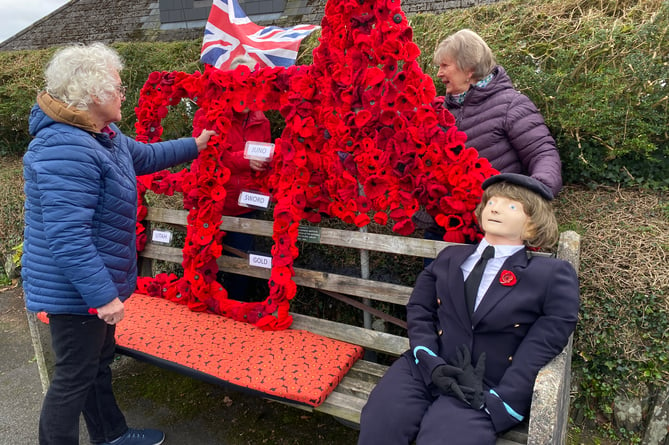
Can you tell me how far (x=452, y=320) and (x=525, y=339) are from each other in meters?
0.29

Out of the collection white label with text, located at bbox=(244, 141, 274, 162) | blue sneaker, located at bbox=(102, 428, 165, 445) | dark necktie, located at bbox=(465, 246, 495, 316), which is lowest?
blue sneaker, located at bbox=(102, 428, 165, 445)

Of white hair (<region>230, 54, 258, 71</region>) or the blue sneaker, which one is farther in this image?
white hair (<region>230, 54, 258, 71</region>)

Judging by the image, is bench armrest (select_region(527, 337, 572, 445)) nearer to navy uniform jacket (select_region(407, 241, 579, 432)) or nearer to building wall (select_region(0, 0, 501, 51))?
navy uniform jacket (select_region(407, 241, 579, 432))

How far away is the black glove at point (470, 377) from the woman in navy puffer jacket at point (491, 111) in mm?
943

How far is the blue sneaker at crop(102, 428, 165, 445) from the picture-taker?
2.46 meters

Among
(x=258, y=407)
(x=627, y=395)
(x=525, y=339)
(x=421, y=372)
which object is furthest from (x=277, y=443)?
(x=627, y=395)

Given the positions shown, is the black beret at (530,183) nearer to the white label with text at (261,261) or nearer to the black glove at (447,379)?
the black glove at (447,379)

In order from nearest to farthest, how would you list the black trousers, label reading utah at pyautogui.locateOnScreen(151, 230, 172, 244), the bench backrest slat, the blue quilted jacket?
the blue quilted jacket → the black trousers → the bench backrest slat → label reading utah at pyautogui.locateOnScreen(151, 230, 172, 244)

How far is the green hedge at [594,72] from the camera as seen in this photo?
2.45 metres

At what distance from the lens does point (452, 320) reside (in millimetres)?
1868

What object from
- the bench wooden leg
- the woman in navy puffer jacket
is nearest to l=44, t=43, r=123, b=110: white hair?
the bench wooden leg

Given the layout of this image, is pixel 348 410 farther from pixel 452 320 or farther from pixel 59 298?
pixel 59 298

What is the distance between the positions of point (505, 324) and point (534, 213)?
47cm

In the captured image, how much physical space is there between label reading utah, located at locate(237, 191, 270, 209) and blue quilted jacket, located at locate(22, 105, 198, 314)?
2.64ft
